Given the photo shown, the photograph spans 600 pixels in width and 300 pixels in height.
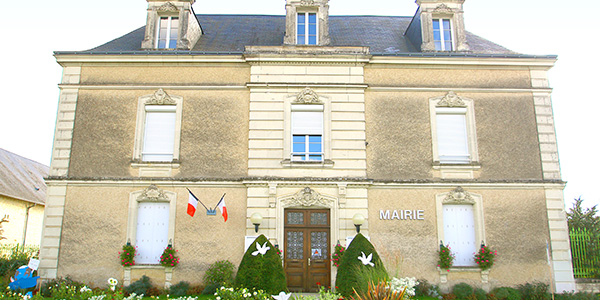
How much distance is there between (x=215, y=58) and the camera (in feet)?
39.4

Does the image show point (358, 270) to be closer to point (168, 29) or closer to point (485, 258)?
point (485, 258)

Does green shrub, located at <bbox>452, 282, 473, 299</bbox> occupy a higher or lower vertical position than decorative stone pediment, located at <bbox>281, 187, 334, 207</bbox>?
lower

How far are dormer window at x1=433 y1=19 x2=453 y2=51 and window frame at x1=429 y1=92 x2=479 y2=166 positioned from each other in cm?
178

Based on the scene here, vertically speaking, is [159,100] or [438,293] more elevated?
[159,100]

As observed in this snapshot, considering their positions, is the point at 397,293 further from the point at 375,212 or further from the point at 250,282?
the point at 375,212

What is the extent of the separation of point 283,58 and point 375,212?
5.04 metres

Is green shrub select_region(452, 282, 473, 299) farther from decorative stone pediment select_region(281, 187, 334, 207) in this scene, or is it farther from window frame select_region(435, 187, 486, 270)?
decorative stone pediment select_region(281, 187, 334, 207)

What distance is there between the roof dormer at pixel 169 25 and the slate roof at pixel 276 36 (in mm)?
402

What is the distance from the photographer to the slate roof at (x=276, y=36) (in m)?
12.9

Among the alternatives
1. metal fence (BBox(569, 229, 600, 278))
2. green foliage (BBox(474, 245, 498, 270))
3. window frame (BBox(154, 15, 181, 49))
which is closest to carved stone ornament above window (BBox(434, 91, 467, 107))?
green foliage (BBox(474, 245, 498, 270))

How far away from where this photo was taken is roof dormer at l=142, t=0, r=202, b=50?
41.4ft

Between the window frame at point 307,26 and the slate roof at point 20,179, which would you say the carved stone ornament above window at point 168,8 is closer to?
the window frame at point 307,26

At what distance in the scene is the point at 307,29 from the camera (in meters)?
12.6

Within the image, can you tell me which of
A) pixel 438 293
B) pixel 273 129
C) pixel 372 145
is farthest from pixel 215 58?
pixel 438 293
